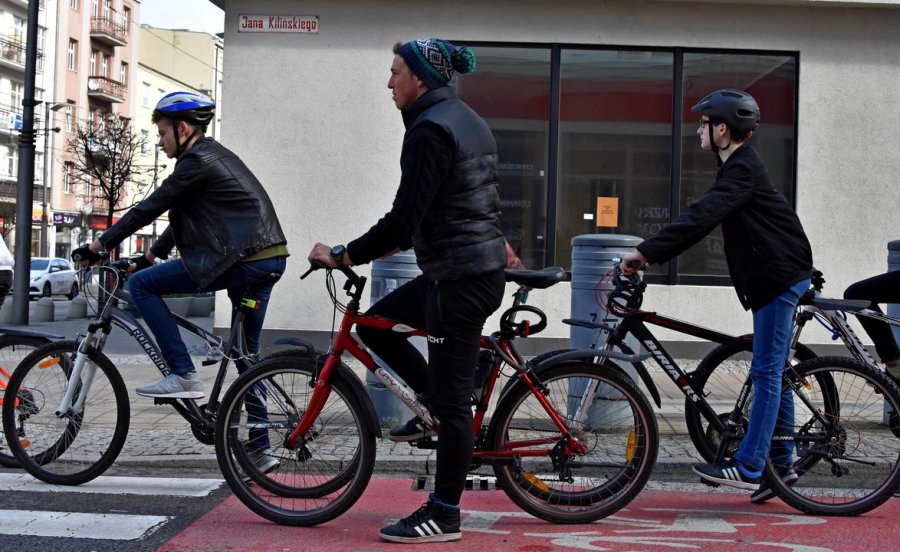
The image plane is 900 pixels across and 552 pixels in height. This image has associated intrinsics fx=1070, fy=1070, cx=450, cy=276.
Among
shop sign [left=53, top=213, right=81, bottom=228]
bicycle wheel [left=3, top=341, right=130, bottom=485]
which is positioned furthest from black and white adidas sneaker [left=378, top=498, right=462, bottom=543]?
shop sign [left=53, top=213, right=81, bottom=228]

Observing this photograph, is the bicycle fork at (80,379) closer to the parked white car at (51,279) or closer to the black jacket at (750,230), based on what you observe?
the black jacket at (750,230)

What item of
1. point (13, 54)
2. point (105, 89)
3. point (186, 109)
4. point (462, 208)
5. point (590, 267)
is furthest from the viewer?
point (105, 89)

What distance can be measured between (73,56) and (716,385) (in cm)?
5848

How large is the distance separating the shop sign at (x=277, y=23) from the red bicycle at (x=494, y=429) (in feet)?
25.3

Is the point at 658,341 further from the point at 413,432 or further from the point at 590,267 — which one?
the point at 590,267

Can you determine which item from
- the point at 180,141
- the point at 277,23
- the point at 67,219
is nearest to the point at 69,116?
the point at 67,219

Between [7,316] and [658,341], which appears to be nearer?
[658,341]

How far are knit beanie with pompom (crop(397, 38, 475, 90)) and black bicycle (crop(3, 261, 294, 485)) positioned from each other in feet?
4.97

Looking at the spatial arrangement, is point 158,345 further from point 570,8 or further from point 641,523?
point 570,8

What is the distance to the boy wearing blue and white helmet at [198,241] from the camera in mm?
5211

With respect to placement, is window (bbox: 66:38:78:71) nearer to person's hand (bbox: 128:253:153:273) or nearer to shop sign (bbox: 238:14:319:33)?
shop sign (bbox: 238:14:319:33)

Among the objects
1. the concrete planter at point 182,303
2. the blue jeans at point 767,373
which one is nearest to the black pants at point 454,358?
the blue jeans at point 767,373

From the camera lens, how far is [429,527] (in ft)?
14.4

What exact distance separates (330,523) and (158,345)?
1287 mm
